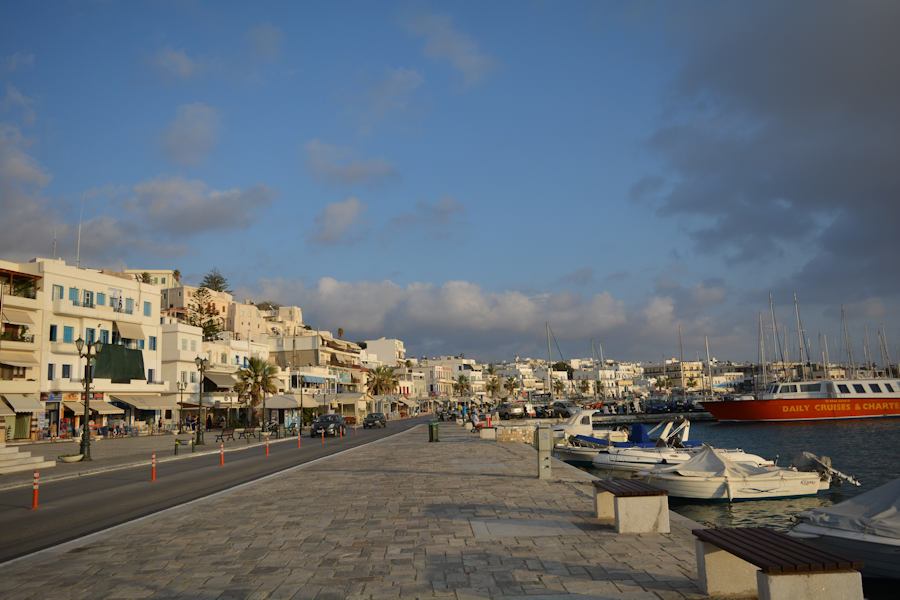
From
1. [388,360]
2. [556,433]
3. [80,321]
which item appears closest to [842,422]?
[556,433]

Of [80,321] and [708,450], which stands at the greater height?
[80,321]

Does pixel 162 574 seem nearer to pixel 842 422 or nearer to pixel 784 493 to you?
pixel 784 493

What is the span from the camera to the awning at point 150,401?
56781 millimetres

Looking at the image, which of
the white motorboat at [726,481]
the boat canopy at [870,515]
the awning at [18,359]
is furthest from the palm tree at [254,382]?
the boat canopy at [870,515]

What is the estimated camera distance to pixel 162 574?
28.3ft

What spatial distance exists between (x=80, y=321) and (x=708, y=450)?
4982 cm

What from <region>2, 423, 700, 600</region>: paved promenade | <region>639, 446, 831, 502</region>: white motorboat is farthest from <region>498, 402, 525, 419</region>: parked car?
<region>2, 423, 700, 600</region>: paved promenade

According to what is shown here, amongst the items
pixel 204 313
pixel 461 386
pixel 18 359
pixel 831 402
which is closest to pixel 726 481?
pixel 18 359

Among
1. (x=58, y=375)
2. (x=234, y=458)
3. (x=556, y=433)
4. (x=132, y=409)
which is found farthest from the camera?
(x=132, y=409)

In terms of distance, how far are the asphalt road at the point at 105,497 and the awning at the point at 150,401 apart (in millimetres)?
31193

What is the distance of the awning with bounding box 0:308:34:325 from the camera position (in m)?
47.5

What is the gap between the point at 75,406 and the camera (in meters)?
52.8

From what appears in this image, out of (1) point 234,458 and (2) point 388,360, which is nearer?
(1) point 234,458

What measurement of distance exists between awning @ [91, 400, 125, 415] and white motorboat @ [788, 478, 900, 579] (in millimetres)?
54022
